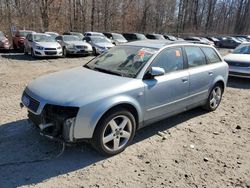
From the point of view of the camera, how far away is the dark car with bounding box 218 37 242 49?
33.0 m

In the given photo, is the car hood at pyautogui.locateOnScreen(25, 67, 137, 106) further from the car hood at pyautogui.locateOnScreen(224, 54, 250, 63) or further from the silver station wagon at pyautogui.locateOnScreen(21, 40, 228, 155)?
the car hood at pyautogui.locateOnScreen(224, 54, 250, 63)

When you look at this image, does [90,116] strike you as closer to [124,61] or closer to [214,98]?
[124,61]

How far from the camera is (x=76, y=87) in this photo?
368 cm

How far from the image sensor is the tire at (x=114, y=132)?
357 cm

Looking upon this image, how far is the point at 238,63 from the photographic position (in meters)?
9.52

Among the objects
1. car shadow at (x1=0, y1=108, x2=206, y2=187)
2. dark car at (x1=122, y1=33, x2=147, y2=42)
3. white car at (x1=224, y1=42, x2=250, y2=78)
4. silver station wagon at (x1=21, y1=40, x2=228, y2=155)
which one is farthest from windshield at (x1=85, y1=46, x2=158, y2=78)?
dark car at (x1=122, y1=33, x2=147, y2=42)

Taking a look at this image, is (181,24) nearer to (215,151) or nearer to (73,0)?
(73,0)

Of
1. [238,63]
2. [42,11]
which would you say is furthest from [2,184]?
[42,11]

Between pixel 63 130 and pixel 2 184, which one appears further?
pixel 63 130

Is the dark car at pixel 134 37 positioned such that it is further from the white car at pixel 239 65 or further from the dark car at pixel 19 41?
the white car at pixel 239 65

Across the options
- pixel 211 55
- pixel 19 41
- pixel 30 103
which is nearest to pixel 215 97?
pixel 211 55

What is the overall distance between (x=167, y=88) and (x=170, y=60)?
0.56 meters

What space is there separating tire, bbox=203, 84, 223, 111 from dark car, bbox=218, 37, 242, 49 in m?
29.8

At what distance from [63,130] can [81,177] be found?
0.65 metres
